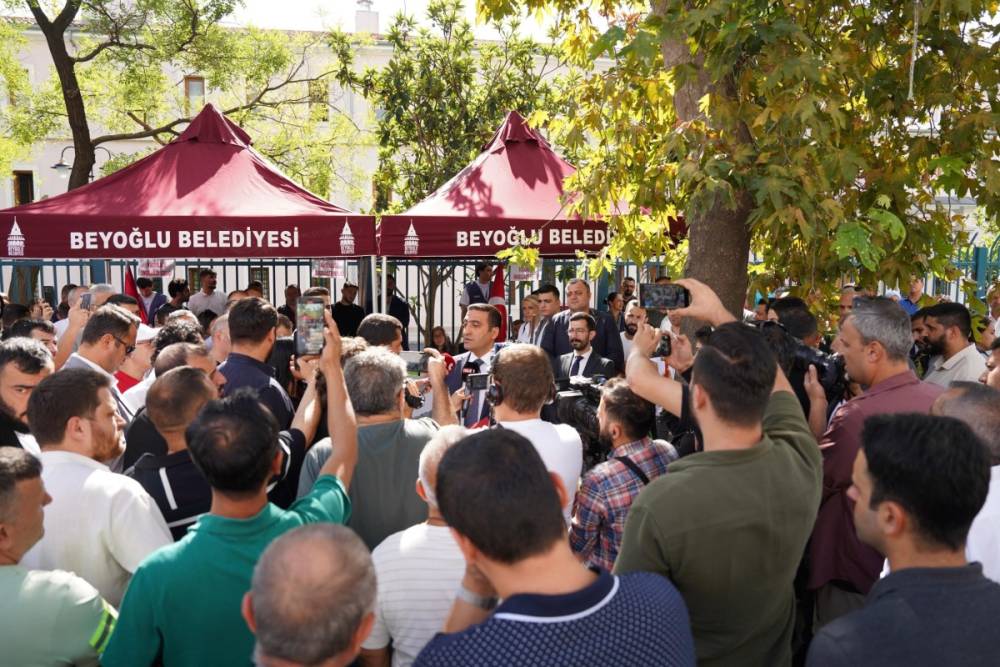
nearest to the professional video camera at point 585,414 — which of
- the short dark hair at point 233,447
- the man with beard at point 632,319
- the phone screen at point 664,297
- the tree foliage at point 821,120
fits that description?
the man with beard at point 632,319

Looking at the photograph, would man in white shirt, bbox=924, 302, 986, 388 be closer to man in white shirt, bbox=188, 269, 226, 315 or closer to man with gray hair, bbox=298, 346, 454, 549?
man with gray hair, bbox=298, 346, 454, 549

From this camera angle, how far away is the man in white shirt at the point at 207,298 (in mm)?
12227

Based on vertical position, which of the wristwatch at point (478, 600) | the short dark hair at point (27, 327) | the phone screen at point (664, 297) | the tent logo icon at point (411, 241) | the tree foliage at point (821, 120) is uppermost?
the tree foliage at point (821, 120)

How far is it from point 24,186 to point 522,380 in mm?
31631

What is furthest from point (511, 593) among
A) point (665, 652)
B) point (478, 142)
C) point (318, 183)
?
point (318, 183)

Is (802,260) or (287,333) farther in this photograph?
(287,333)

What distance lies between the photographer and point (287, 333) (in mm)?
6523

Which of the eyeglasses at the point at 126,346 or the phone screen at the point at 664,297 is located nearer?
the phone screen at the point at 664,297

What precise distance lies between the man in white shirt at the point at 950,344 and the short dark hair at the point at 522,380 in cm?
300

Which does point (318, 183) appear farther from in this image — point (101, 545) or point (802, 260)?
point (101, 545)

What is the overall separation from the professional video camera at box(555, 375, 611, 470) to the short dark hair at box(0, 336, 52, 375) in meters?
2.41

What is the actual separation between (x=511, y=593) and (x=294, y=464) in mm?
1862

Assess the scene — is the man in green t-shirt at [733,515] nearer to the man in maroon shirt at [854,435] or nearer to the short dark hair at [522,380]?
the man in maroon shirt at [854,435]

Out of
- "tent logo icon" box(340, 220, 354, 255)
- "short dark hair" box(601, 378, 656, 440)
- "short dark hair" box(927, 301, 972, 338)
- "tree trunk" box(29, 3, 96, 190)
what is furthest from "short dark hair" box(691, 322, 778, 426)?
→ "tree trunk" box(29, 3, 96, 190)
